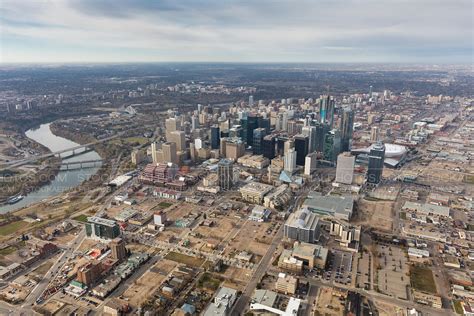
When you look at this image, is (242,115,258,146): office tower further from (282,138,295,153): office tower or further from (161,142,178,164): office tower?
(161,142,178,164): office tower

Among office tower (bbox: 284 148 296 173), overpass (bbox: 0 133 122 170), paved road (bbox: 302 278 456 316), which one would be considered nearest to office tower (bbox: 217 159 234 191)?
office tower (bbox: 284 148 296 173)

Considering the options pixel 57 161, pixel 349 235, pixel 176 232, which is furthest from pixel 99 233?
pixel 57 161

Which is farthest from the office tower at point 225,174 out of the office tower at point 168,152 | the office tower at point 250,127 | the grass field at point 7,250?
the grass field at point 7,250

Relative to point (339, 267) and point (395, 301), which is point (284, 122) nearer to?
point (339, 267)

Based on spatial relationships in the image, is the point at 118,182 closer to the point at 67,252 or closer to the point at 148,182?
the point at 148,182

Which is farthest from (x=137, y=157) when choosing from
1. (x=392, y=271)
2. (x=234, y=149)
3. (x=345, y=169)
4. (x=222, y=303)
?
(x=392, y=271)

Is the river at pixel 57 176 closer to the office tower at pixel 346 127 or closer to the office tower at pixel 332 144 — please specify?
the office tower at pixel 332 144
